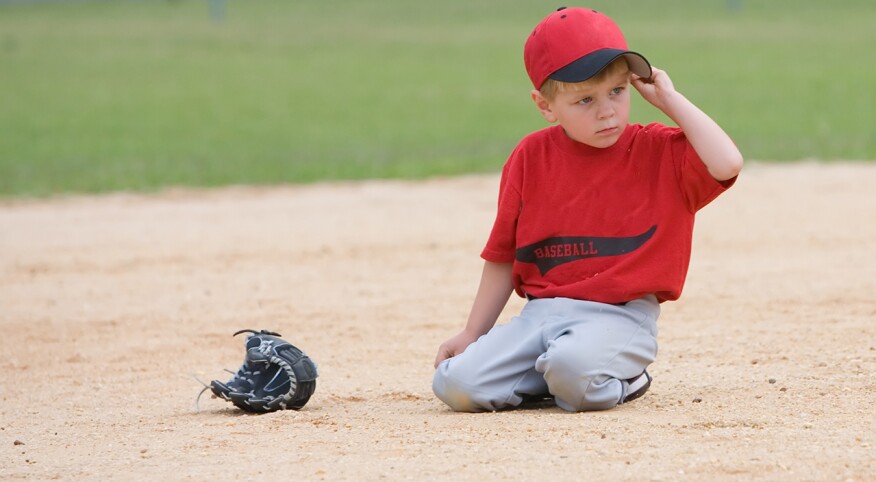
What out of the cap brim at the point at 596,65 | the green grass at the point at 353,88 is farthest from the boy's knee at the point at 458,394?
the green grass at the point at 353,88

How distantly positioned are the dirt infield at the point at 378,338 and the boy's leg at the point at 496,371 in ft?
0.21

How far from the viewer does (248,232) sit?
6973 mm

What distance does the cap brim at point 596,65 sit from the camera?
3068mm

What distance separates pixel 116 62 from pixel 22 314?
13465 millimetres

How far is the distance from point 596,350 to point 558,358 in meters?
0.10

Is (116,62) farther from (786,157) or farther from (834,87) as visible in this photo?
(786,157)

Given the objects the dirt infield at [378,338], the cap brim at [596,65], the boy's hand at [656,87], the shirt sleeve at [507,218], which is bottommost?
the dirt infield at [378,338]

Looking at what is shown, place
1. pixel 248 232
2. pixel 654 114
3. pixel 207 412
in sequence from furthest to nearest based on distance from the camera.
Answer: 1. pixel 654 114
2. pixel 248 232
3. pixel 207 412

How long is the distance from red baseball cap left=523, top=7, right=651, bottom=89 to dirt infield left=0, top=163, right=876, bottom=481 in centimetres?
82

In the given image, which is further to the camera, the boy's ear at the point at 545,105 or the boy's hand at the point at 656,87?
the boy's ear at the point at 545,105

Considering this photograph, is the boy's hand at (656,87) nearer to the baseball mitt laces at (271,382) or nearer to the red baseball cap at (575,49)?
the red baseball cap at (575,49)

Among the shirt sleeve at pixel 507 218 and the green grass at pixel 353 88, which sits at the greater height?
the green grass at pixel 353 88

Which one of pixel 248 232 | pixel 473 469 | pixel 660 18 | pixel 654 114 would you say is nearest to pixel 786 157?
pixel 654 114

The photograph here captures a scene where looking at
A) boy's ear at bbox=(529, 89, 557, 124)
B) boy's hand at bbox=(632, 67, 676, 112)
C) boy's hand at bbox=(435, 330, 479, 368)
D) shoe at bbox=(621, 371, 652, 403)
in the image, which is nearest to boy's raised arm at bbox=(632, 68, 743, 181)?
boy's hand at bbox=(632, 67, 676, 112)
